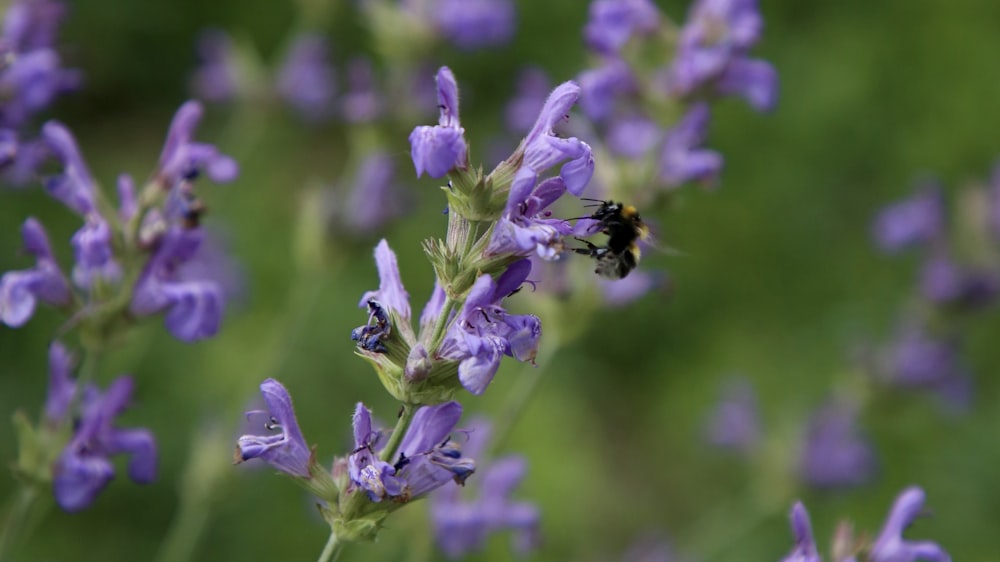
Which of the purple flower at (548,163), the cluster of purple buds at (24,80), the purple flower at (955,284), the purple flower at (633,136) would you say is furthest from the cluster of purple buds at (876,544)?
the purple flower at (955,284)

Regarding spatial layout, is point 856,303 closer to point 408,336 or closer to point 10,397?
point 10,397

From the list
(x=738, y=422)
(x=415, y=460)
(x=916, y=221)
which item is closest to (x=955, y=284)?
(x=916, y=221)

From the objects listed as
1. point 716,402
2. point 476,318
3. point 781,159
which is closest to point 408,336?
point 476,318

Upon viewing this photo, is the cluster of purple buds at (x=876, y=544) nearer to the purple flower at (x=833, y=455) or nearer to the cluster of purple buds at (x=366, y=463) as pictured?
the cluster of purple buds at (x=366, y=463)

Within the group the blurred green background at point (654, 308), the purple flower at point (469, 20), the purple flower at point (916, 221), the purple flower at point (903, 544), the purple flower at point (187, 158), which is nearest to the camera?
the purple flower at point (903, 544)

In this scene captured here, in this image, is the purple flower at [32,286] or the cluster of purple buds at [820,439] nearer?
the purple flower at [32,286]

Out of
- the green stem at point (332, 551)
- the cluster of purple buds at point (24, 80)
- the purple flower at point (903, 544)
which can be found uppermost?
the cluster of purple buds at point (24, 80)

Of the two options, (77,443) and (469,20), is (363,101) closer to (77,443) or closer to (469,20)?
(469,20)
